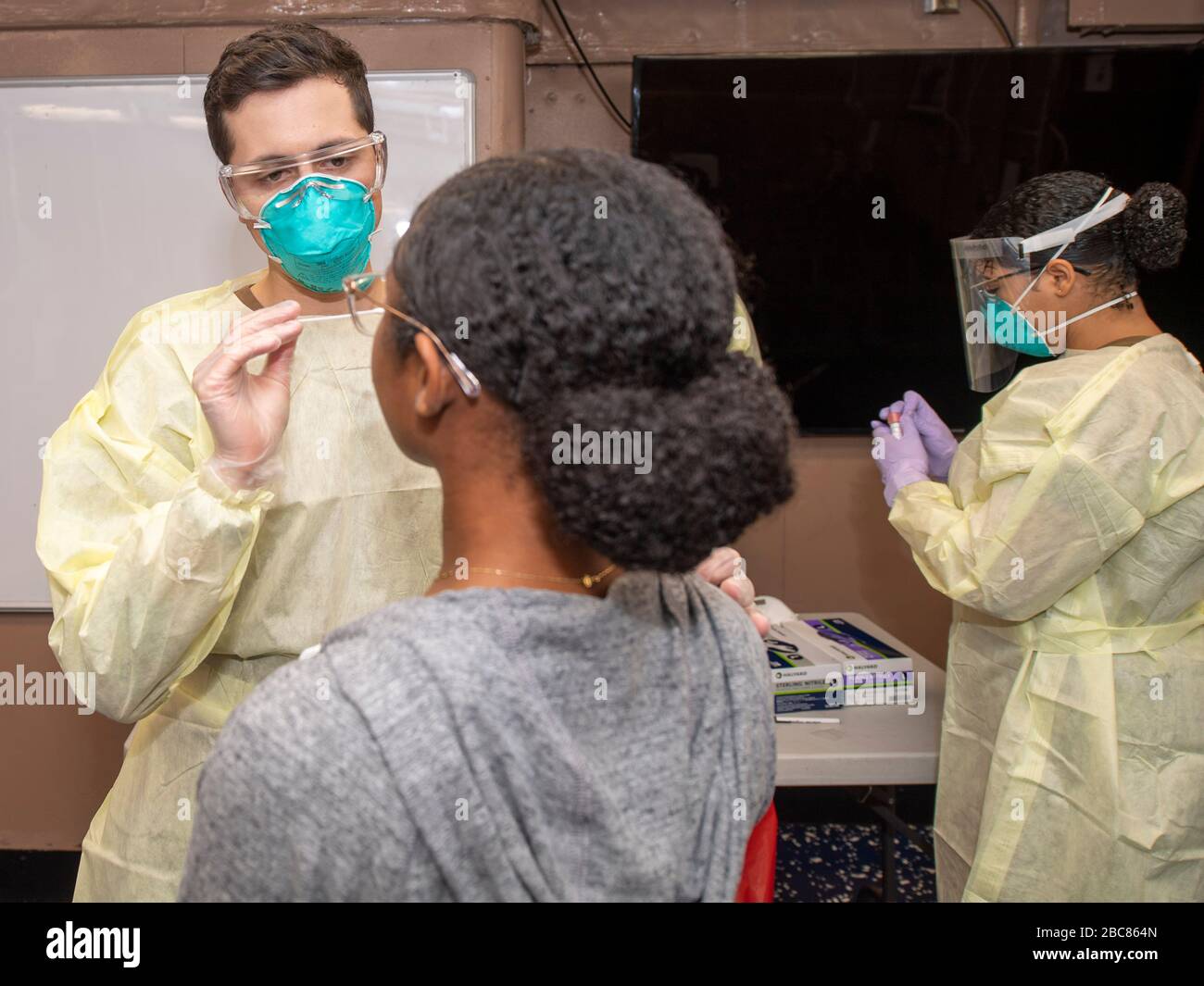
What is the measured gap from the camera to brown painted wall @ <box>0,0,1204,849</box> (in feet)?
8.36

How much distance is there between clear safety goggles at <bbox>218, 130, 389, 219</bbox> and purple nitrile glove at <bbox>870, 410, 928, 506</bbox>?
1.38m

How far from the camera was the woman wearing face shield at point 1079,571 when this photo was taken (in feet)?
5.57

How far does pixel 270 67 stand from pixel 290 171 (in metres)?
0.13

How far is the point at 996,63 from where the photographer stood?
264 centimetres

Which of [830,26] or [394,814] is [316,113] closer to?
[394,814]

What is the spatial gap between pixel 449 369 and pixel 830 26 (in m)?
2.57

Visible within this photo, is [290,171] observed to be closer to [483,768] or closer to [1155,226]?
[483,768]

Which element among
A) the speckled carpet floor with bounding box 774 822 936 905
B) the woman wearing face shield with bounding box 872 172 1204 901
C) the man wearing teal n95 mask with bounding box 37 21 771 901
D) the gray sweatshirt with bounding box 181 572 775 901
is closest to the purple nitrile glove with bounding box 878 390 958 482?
the woman wearing face shield with bounding box 872 172 1204 901

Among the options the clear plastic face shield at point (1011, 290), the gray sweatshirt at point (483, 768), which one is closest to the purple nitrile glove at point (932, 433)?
the clear plastic face shield at point (1011, 290)

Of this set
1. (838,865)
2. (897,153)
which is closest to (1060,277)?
(897,153)

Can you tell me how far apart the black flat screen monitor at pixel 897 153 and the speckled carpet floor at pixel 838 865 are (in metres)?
1.50

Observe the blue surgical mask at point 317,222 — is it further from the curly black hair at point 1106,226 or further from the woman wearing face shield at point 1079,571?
the curly black hair at point 1106,226

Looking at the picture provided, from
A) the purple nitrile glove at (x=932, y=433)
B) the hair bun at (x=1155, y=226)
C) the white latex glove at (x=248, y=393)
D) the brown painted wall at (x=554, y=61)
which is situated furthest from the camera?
the brown painted wall at (x=554, y=61)

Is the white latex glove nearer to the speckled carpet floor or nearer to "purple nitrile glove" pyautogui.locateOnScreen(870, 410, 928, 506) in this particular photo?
"purple nitrile glove" pyautogui.locateOnScreen(870, 410, 928, 506)
